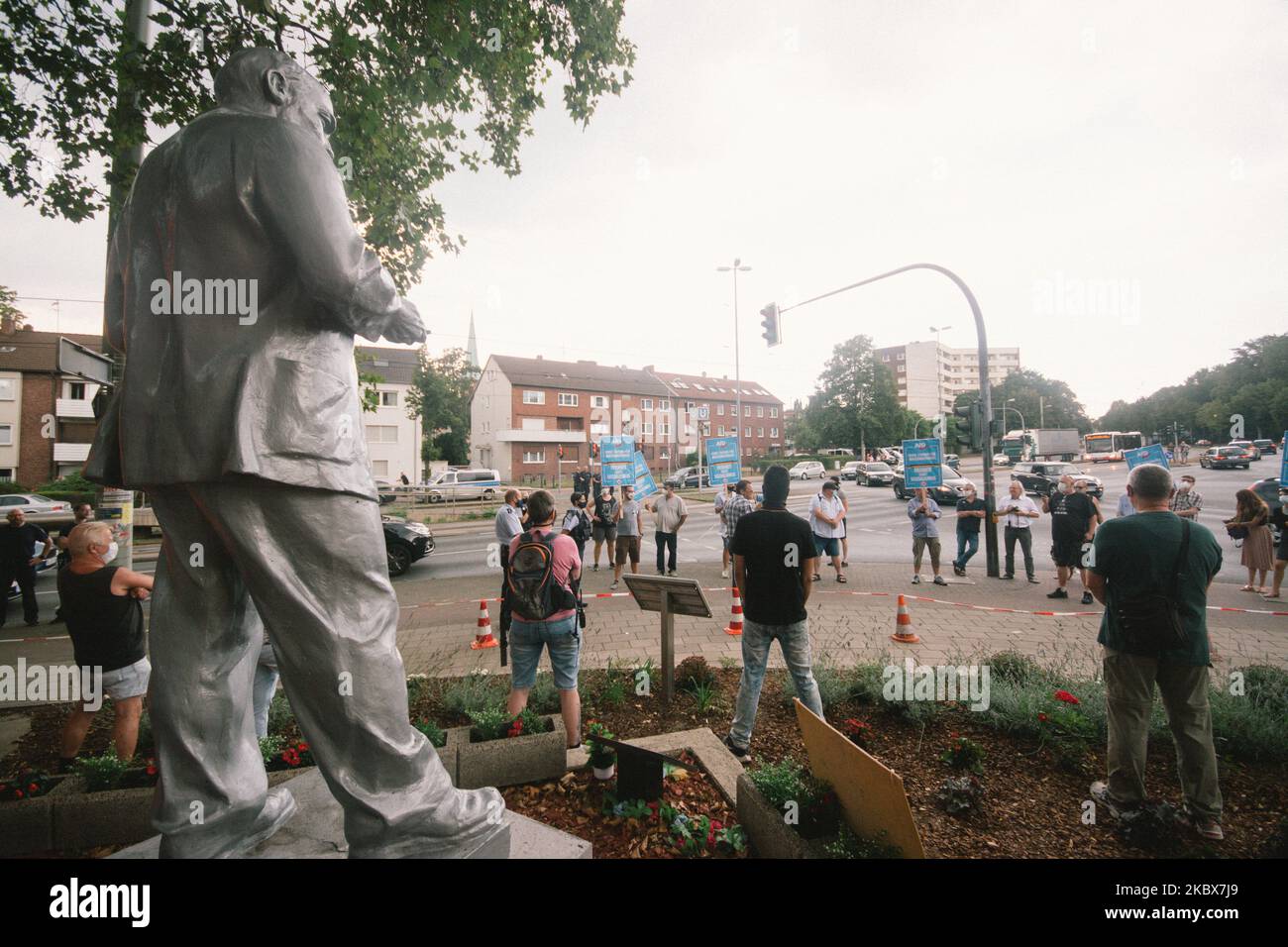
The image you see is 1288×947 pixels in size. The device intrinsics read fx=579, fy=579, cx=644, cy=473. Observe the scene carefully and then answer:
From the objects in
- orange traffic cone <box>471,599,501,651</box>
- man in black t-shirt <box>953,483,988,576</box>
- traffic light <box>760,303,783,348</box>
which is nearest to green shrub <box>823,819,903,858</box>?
orange traffic cone <box>471,599,501,651</box>

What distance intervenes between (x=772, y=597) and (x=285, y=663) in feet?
9.98

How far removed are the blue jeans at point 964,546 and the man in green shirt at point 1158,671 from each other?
836 cm

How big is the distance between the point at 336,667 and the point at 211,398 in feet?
2.88

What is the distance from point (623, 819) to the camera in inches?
105

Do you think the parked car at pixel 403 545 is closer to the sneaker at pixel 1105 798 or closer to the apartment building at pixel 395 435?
the sneaker at pixel 1105 798

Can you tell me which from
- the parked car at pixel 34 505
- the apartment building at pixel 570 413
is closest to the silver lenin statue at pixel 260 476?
the parked car at pixel 34 505

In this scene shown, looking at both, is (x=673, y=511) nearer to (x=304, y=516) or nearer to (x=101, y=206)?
(x=101, y=206)

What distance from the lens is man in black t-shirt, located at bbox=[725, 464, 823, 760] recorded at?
391cm

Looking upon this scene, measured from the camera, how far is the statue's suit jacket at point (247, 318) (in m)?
1.71

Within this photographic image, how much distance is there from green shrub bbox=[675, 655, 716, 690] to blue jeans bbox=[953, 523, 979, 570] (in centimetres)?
809

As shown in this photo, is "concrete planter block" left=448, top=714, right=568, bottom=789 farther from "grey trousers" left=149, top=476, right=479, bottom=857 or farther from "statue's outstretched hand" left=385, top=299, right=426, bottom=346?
"statue's outstretched hand" left=385, top=299, right=426, bottom=346

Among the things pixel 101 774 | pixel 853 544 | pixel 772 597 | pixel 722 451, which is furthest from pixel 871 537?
pixel 101 774
